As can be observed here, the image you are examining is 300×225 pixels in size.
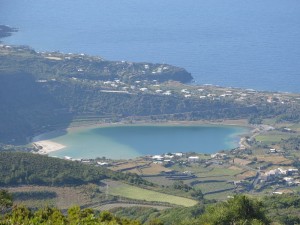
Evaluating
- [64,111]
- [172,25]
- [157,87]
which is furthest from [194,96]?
[172,25]

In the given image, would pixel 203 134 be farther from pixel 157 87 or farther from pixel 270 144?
pixel 157 87

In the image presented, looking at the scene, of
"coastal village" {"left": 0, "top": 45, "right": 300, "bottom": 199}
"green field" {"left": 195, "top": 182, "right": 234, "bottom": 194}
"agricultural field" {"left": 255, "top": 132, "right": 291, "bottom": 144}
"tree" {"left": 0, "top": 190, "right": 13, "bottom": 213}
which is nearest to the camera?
"tree" {"left": 0, "top": 190, "right": 13, "bottom": 213}

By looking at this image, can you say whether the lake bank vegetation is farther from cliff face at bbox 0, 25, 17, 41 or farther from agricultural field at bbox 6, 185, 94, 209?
cliff face at bbox 0, 25, 17, 41

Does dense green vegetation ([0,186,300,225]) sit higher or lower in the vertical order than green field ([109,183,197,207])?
higher

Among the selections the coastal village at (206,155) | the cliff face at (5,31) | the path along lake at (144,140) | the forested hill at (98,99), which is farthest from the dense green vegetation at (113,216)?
the cliff face at (5,31)

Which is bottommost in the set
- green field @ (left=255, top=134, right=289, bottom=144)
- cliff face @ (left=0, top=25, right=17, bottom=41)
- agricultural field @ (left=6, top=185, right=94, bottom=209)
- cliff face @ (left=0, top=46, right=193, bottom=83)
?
green field @ (left=255, top=134, right=289, bottom=144)

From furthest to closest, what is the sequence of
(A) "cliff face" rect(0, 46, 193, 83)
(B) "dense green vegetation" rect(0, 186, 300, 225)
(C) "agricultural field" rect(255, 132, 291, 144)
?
(A) "cliff face" rect(0, 46, 193, 83)
(C) "agricultural field" rect(255, 132, 291, 144)
(B) "dense green vegetation" rect(0, 186, 300, 225)

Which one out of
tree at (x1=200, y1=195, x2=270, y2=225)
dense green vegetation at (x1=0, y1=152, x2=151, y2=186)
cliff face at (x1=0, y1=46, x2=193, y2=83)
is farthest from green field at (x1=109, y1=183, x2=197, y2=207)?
cliff face at (x1=0, y1=46, x2=193, y2=83)
